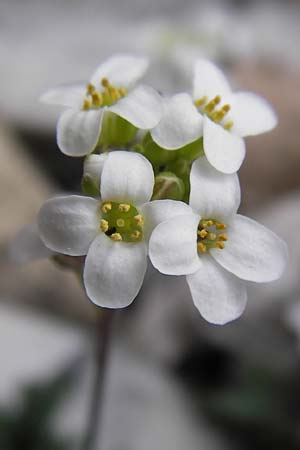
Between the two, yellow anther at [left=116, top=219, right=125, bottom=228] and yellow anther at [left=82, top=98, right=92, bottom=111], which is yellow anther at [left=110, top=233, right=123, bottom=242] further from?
yellow anther at [left=82, top=98, right=92, bottom=111]

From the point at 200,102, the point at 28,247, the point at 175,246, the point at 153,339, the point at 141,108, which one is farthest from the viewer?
the point at 153,339

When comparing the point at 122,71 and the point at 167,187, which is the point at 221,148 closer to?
the point at 167,187

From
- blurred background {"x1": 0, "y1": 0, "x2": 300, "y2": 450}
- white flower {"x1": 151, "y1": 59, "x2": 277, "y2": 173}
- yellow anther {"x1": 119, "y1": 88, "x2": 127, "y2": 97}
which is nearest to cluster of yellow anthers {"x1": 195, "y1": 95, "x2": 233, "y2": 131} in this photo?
white flower {"x1": 151, "y1": 59, "x2": 277, "y2": 173}

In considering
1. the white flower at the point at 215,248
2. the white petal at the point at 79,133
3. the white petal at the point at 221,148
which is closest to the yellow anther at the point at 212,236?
the white flower at the point at 215,248

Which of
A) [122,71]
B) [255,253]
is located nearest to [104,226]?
[255,253]

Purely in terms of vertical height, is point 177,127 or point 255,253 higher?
point 177,127

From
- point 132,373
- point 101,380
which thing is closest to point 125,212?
point 101,380

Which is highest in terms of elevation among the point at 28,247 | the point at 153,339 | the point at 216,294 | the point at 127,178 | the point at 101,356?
the point at 127,178

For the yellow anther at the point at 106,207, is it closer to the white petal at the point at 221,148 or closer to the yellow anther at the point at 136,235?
the yellow anther at the point at 136,235

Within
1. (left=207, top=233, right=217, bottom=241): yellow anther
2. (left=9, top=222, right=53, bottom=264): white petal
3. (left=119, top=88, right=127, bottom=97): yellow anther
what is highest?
(left=119, top=88, right=127, bottom=97): yellow anther
